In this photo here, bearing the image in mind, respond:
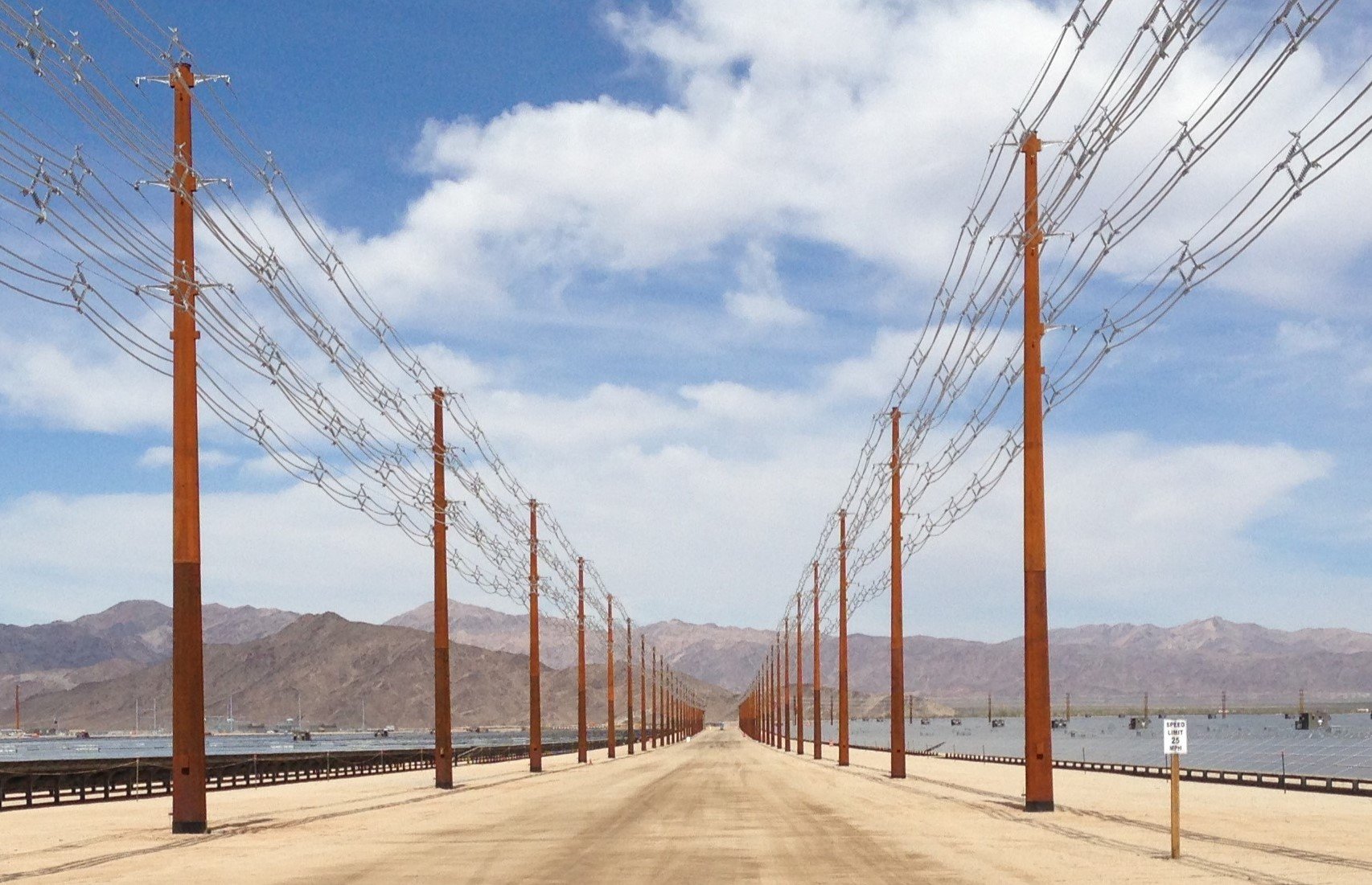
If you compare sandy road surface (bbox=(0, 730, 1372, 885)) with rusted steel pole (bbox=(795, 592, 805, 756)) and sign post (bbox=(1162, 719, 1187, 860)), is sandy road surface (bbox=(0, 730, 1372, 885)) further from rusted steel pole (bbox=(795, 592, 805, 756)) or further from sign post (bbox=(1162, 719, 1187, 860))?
rusted steel pole (bbox=(795, 592, 805, 756))

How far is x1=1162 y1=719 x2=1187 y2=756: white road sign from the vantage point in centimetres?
2055

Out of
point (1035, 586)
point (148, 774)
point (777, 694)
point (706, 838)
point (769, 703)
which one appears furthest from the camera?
point (769, 703)

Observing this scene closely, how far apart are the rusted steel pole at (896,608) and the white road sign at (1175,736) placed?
102 ft

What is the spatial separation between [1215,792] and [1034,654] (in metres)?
13.4

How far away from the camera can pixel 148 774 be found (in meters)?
48.9

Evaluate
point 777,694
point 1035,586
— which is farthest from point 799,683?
point 1035,586

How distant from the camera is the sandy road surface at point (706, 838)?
20.2m

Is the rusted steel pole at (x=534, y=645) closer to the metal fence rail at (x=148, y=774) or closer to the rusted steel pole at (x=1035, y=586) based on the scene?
the metal fence rail at (x=148, y=774)

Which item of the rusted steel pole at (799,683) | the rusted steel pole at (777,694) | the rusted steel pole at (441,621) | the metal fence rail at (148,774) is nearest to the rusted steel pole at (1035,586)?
the rusted steel pole at (441,621)

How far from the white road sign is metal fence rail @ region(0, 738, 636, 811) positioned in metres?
30.2

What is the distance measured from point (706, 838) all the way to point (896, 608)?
30.9 meters

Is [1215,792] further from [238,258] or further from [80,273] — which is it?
[80,273]

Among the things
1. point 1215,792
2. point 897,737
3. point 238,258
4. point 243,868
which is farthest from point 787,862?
point 897,737

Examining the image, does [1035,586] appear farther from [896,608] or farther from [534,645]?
[534,645]
